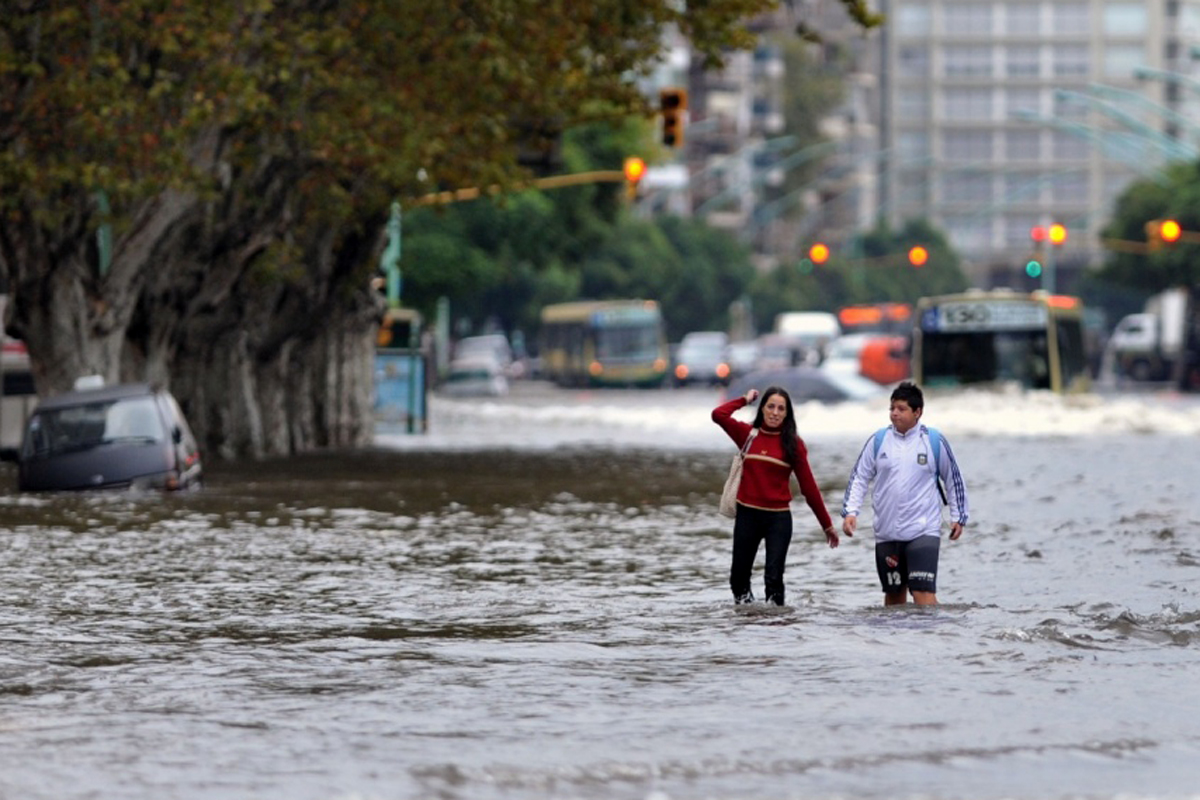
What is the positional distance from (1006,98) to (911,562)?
17460 centimetres

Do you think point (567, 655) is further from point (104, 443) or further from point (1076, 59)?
point (1076, 59)

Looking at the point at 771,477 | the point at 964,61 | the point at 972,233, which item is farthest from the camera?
the point at 964,61

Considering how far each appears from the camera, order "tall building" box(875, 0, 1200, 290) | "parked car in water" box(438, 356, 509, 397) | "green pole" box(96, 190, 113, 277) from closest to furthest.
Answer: "green pole" box(96, 190, 113, 277) → "parked car in water" box(438, 356, 509, 397) → "tall building" box(875, 0, 1200, 290)

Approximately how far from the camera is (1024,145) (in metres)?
187

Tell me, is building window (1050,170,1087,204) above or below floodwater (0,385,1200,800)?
above

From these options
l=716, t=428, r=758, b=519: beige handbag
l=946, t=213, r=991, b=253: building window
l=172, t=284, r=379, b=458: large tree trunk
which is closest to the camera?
l=716, t=428, r=758, b=519: beige handbag

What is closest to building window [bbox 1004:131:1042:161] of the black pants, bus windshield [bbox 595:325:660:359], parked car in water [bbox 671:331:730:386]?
parked car in water [bbox 671:331:730:386]

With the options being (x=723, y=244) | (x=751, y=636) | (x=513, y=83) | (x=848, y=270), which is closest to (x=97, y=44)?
(x=513, y=83)

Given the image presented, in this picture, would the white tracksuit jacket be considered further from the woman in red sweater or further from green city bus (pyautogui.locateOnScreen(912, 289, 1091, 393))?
green city bus (pyautogui.locateOnScreen(912, 289, 1091, 393))

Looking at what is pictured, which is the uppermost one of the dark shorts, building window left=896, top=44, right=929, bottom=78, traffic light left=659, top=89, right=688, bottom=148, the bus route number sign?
building window left=896, top=44, right=929, bottom=78

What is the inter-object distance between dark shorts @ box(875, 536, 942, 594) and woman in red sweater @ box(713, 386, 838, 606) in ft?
1.01

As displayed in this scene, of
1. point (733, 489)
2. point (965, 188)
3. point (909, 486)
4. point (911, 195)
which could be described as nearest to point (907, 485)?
point (909, 486)

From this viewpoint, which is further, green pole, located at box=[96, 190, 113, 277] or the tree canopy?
green pole, located at box=[96, 190, 113, 277]

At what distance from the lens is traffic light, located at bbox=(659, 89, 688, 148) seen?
123ft
